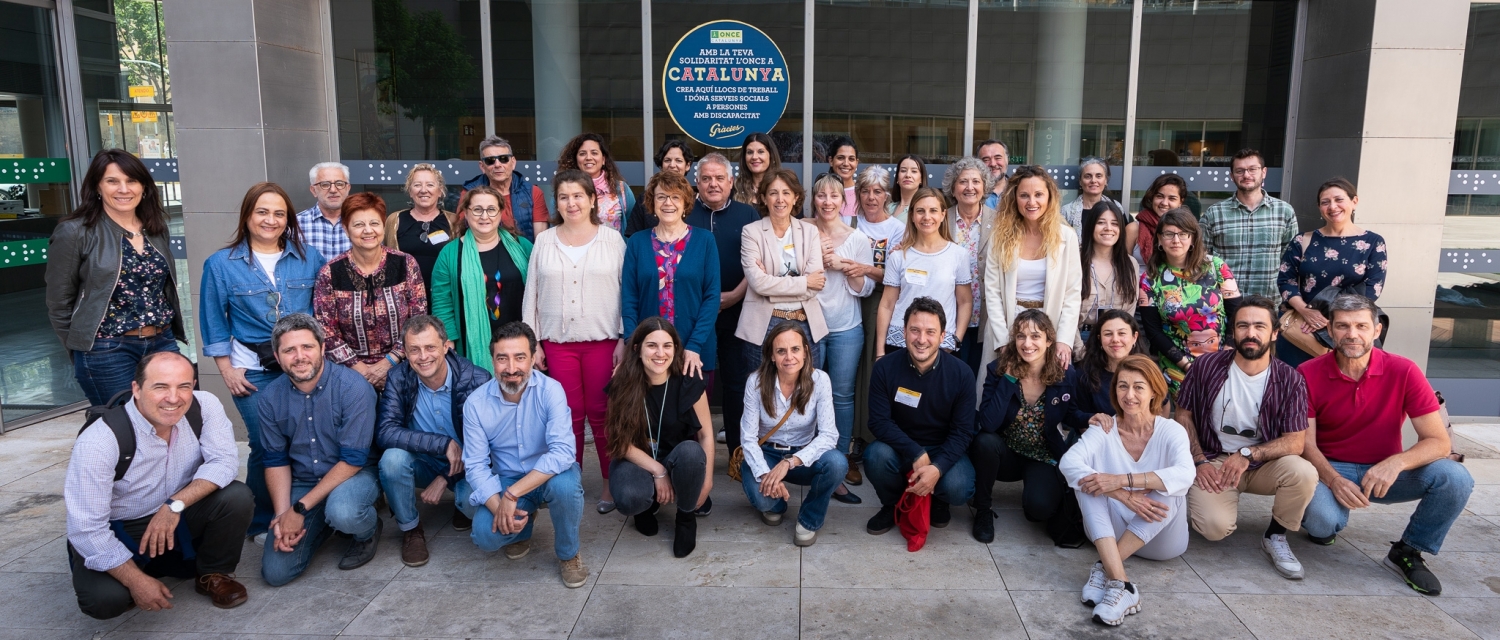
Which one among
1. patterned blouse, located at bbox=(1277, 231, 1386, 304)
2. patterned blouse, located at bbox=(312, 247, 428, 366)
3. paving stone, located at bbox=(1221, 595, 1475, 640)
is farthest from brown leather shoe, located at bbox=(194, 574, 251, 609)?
patterned blouse, located at bbox=(1277, 231, 1386, 304)

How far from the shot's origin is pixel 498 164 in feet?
16.2

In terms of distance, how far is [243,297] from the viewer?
4121 millimetres

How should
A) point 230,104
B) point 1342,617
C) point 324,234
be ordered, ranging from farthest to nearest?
1. point 230,104
2. point 324,234
3. point 1342,617

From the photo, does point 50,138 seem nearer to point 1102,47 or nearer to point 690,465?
point 690,465

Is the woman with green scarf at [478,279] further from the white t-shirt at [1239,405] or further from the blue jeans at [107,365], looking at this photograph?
the white t-shirt at [1239,405]

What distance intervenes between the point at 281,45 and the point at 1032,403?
16.6 feet

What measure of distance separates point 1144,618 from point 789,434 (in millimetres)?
1653

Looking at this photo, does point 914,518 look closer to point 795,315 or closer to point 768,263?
point 795,315

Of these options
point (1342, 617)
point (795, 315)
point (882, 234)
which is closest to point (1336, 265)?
point (1342, 617)

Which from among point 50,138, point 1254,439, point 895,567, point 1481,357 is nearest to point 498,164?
point 895,567

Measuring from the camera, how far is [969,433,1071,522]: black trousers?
13.4 feet

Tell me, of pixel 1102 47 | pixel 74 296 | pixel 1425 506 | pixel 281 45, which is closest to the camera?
pixel 1425 506

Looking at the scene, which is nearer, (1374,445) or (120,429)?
(120,429)

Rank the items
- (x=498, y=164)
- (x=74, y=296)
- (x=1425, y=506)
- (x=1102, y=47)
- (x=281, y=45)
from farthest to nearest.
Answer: (x=1102, y=47) < (x=281, y=45) < (x=498, y=164) < (x=74, y=296) < (x=1425, y=506)
